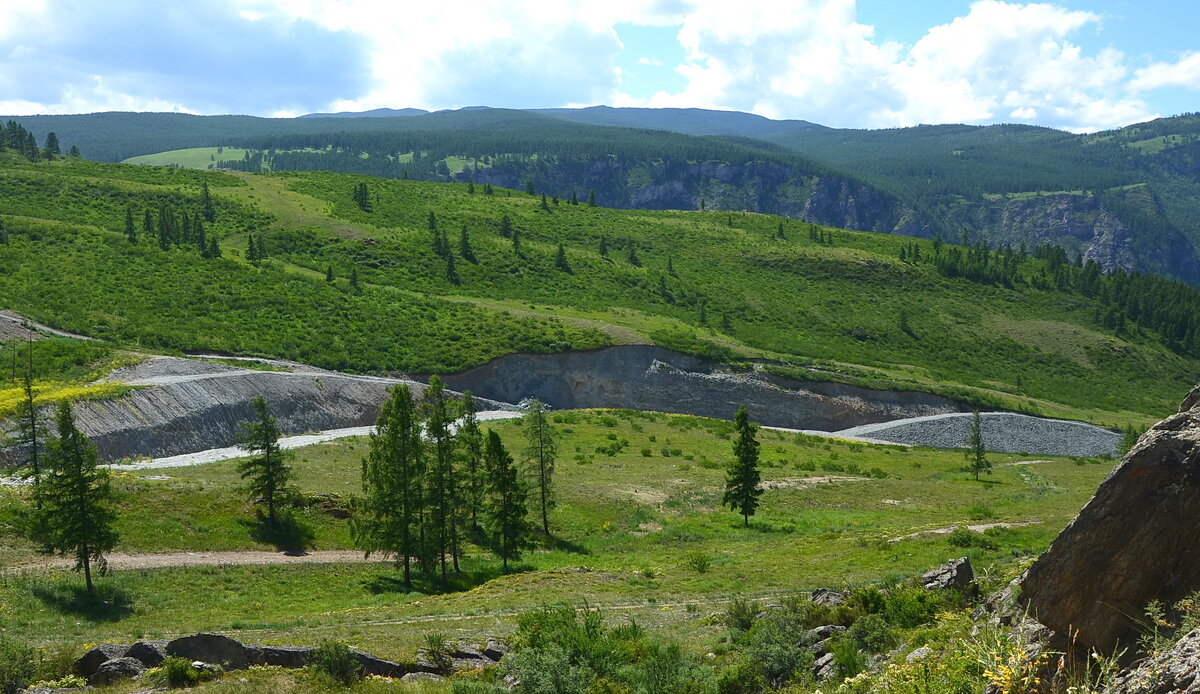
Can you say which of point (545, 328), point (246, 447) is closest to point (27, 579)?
point (246, 447)

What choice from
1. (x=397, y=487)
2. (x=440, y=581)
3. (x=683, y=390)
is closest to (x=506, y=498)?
(x=440, y=581)

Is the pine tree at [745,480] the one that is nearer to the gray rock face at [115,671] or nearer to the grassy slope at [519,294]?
the gray rock face at [115,671]

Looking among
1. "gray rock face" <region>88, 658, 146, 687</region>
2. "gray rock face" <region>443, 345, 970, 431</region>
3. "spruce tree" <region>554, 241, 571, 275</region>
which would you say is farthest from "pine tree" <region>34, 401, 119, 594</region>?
"spruce tree" <region>554, 241, 571, 275</region>

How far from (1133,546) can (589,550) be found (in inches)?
1255

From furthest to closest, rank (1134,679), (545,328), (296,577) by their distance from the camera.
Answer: (545,328) → (296,577) → (1134,679)

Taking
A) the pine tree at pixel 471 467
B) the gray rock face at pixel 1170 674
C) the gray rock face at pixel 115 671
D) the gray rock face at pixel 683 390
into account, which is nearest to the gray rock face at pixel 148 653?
the gray rock face at pixel 115 671

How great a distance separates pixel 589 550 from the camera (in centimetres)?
4047

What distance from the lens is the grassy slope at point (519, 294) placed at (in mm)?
80188

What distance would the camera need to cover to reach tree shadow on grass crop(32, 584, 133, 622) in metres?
26.7

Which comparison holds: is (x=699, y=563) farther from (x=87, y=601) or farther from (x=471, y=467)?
(x=87, y=601)

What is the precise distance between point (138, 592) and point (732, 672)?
22.8m

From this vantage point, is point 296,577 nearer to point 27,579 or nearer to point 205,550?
point 205,550

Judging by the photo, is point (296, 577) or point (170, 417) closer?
point (296, 577)

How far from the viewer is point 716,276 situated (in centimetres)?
12950
